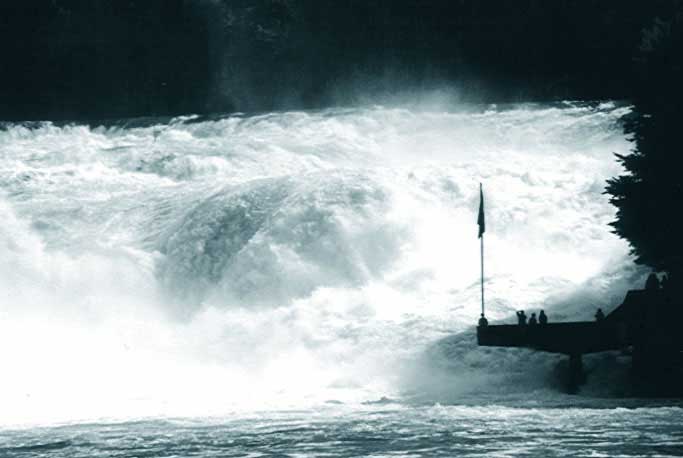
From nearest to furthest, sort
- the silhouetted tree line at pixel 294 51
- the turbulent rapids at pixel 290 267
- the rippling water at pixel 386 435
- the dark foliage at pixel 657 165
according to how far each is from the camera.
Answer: the rippling water at pixel 386 435
the dark foliage at pixel 657 165
the turbulent rapids at pixel 290 267
the silhouetted tree line at pixel 294 51

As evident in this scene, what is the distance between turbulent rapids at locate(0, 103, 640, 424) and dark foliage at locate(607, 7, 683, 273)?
3728mm

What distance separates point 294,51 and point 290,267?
43282 mm

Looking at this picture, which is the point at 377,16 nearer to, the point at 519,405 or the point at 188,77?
the point at 188,77

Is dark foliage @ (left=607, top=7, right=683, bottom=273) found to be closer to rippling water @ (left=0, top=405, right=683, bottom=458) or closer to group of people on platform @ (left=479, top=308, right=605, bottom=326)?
group of people on platform @ (left=479, top=308, right=605, bottom=326)

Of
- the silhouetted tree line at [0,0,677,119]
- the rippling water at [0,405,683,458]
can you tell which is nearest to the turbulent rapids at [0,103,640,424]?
the rippling water at [0,405,683,458]

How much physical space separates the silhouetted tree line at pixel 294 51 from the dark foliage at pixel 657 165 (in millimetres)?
37612

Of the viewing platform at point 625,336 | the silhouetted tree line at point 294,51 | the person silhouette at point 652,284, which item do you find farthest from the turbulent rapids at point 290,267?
the silhouetted tree line at point 294,51

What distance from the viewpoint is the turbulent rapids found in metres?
52.8

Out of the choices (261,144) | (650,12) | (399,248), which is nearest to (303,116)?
(261,144)

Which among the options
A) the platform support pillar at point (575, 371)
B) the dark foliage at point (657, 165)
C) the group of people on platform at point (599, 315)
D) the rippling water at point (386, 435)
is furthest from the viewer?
the dark foliage at point (657, 165)

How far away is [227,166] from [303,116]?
48.1 ft

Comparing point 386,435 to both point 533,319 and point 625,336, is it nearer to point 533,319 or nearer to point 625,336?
point 533,319

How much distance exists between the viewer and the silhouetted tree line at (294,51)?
315 ft

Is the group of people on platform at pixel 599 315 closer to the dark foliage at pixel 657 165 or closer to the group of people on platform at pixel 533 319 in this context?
the group of people on platform at pixel 533 319
